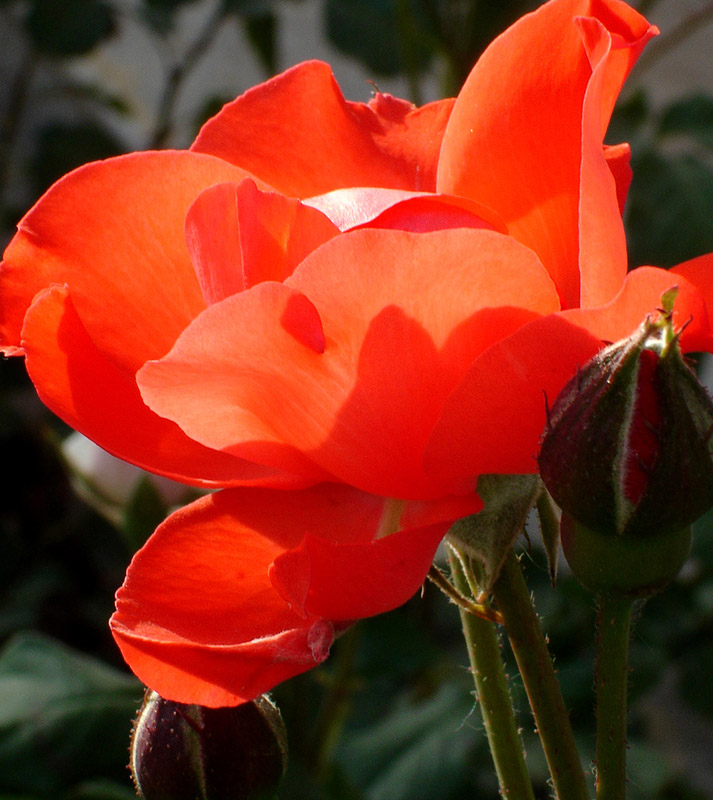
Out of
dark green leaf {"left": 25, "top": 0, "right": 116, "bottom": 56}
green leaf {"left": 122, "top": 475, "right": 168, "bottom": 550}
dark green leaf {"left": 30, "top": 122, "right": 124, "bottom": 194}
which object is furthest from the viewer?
dark green leaf {"left": 30, "top": 122, "right": 124, "bottom": 194}

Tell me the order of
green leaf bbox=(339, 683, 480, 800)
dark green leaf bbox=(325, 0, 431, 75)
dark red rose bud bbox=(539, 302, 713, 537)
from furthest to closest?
dark green leaf bbox=(325, 0, 431, 75) < green leaf bbox=(339, 683, 480, 800) < dark red rose bud bbox=(539, 302, 713, 537)

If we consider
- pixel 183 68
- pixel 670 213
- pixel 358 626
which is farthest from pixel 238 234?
pixel 183 68

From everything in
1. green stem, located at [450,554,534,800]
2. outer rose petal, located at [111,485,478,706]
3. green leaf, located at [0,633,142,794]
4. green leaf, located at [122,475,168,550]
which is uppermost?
outer rose petal, located at [111,485,478,706]

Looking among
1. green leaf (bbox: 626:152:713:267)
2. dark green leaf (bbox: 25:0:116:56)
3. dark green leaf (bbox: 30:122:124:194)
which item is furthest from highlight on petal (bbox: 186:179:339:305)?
dark green leaf (bbox: 30:122:124:194)

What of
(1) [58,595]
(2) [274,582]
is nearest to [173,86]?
(1) [58,595]

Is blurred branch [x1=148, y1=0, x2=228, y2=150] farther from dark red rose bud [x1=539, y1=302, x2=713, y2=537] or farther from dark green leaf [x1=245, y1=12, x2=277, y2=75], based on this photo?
dark red rose bud [x1=539, y1=302, x2=713, y2=537]

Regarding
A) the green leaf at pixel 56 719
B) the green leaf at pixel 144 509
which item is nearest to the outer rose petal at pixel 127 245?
the green leaf at pixel 144 509

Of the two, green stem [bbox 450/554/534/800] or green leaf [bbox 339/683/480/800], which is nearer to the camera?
green stem [bbox 450/554/534/800]
